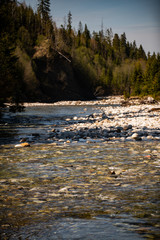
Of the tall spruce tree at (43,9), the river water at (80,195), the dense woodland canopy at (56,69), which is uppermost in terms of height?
the tall spruce tree at (43,9)

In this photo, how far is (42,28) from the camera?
90562 mm

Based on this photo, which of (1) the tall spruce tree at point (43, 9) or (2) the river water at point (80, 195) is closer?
(2) the river water at point (80, 195)

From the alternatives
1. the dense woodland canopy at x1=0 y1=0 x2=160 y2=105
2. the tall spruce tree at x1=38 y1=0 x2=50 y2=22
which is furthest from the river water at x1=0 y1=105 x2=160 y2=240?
the tall spruce tree at x1=38 y1=0 x2=50 y2=22

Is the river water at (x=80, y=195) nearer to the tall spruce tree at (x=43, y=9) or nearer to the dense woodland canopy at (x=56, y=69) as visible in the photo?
the dense woodland canopy at (x=56, y=69)

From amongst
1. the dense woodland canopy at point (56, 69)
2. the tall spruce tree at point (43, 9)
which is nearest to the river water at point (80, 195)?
the dense woodland canopy at point (56, 69)

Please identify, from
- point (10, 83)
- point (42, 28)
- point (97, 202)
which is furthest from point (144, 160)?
point (42, 28)

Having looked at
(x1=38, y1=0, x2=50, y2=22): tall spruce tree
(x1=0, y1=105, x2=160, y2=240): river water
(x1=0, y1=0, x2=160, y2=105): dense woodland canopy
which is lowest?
(x1=0, y1=105, x2=160, y2=240): river water

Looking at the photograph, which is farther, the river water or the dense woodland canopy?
the dense woodland canopy

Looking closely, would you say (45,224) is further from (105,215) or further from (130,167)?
(130,167)

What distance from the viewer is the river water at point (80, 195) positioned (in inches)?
125

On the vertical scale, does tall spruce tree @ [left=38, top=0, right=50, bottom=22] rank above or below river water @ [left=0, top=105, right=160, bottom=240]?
above

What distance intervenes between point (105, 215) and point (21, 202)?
1375 mm

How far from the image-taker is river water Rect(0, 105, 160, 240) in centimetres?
319

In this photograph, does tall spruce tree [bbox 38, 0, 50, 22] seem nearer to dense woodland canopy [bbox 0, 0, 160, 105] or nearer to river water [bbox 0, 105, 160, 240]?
dense woodland canopy [bbox 0, 0, 160, 105]
